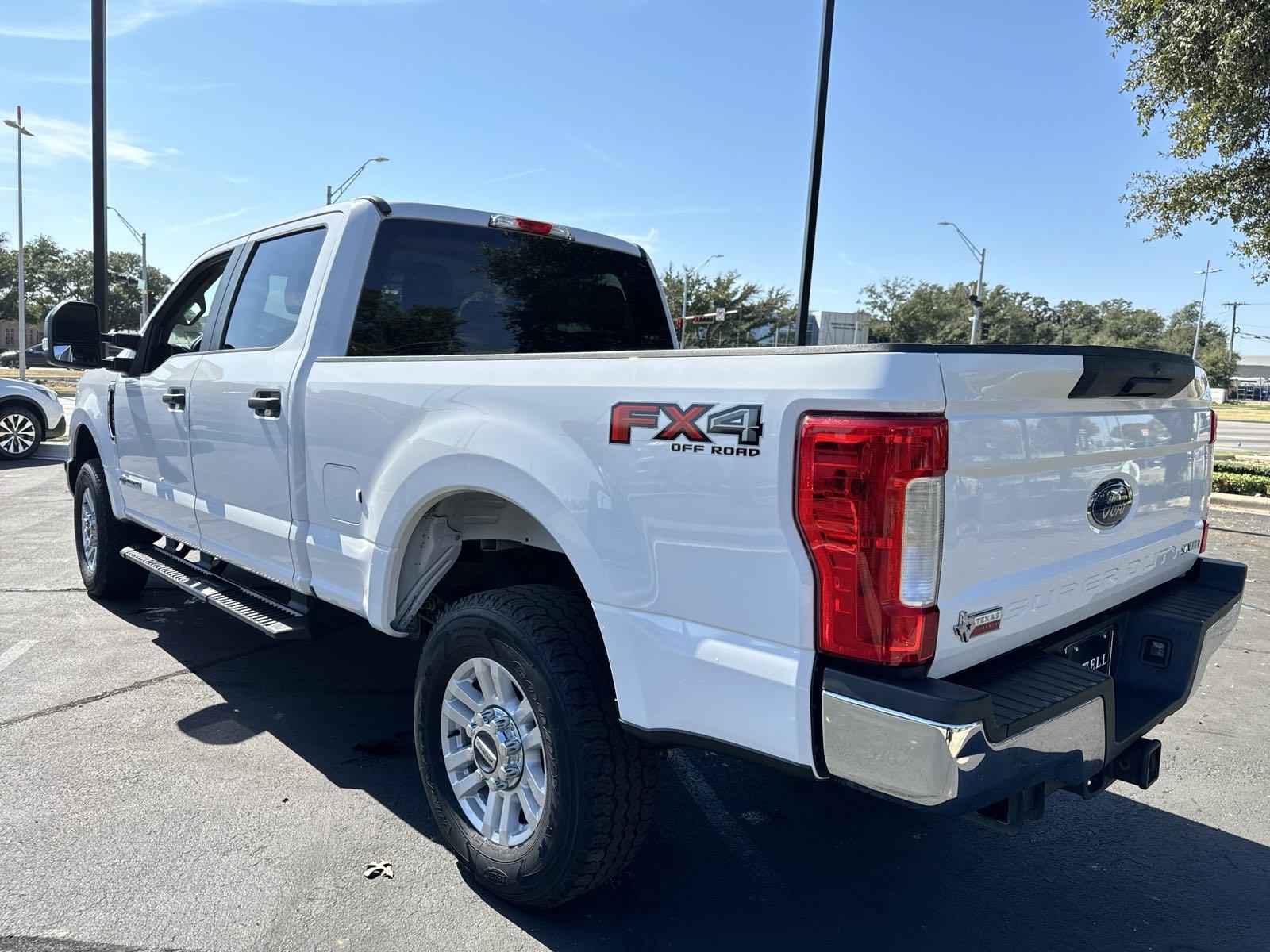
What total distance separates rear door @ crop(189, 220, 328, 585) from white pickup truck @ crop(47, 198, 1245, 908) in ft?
0.07

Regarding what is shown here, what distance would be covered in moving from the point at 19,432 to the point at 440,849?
13144 mm

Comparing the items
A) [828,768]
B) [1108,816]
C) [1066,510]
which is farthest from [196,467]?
[1108,816]

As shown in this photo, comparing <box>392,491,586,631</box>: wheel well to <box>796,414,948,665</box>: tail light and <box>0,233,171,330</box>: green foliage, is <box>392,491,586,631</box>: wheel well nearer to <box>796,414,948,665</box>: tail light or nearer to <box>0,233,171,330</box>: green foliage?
<box>796,414,948,665</box>: tail light

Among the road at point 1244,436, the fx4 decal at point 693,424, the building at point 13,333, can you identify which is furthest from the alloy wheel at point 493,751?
the building at point 13,333

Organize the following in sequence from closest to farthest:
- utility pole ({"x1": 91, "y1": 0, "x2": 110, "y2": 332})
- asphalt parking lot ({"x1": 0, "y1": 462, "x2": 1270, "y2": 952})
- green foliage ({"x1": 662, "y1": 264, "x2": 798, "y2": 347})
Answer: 1. asphalt parking lot ({"x1": 0, "y1": 462, "x2": 1270, "y2": 952})
2. utility pole ({"x1": 91, "y1": 0, "x2": 110, "y2": 332})
3. green foliage ({"x1": 662, "y1": 264, "x2": 798, "y2": 347})

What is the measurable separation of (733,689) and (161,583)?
581 cm

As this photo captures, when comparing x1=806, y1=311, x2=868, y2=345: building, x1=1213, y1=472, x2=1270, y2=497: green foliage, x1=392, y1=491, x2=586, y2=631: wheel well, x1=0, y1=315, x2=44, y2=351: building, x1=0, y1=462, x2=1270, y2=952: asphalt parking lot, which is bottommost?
x1=0, y1=462, x2=1270, y2=952: asphalt parking lot

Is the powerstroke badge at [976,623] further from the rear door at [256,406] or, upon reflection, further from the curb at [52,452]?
the curb at [52,452]

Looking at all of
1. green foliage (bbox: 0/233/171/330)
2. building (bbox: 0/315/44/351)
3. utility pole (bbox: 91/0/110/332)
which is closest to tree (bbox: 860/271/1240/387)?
utility pole (bbox: 91/0/110/332)

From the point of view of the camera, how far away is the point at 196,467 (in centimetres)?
427

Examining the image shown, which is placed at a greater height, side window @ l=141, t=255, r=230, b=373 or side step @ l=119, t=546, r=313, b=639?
side window @ l=141, t=255, r=230, b=373

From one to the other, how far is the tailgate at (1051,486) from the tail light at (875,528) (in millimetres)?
61

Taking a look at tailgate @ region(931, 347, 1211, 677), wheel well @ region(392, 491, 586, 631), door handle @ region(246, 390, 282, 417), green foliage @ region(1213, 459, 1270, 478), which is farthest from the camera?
green foliage @ region(1213, 459, 1270, 478)

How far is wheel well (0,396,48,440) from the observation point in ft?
42.5
